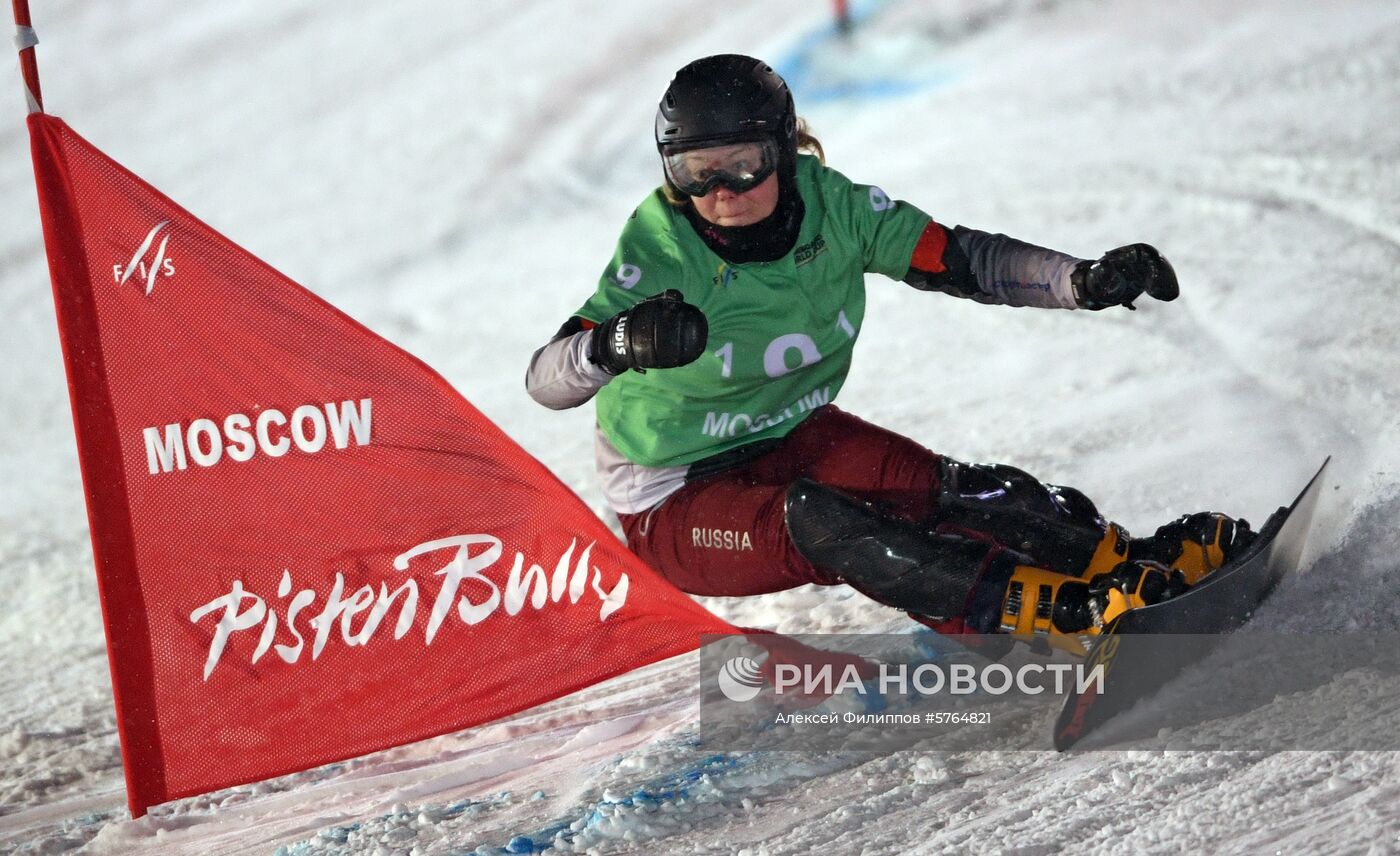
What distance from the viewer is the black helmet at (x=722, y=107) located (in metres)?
3.11

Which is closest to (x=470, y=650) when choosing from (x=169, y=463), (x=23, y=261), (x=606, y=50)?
(x=169, y=463)

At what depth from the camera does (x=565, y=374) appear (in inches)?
121

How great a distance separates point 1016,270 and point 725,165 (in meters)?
0.73

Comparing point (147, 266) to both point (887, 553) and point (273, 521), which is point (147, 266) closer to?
point (273, 521)

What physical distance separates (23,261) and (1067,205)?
18.7 ft

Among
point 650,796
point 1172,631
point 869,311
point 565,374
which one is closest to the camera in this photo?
point 1172,631

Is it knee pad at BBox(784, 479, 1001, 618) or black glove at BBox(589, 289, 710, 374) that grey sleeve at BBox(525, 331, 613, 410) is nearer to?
black glove at BBox(589, 289, 710, 374)

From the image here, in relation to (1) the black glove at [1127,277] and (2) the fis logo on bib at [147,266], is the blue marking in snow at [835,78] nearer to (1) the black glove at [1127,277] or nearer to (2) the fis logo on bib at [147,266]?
(1) the black glove at [1127,277]

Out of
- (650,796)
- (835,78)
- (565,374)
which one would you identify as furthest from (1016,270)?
(835,78)

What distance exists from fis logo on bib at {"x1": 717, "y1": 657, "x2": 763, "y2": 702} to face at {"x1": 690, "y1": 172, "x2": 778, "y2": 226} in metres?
1.01

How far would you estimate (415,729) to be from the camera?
3020 mm

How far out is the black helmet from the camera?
311 centimetres

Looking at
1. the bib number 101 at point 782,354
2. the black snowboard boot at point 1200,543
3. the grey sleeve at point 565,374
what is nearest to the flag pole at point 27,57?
the grey sleeve at point 565,374

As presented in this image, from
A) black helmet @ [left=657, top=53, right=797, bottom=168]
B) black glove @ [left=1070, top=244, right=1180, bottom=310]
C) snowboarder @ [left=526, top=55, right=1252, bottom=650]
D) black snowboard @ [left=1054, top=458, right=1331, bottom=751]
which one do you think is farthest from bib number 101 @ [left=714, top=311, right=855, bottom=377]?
black snowboard @ [left=1054, top=458, right=1331, bottom=751]
